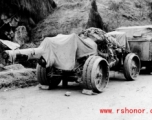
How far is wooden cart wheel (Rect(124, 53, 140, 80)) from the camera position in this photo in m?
7.93

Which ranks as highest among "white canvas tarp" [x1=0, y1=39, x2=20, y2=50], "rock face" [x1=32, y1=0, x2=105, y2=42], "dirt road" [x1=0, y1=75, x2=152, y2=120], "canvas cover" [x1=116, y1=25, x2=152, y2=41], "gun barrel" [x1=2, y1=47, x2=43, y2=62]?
"rock face" [x1=32, y1=0, x2=105, y2=42]

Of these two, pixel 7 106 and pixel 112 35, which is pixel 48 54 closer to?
pixel 7 106

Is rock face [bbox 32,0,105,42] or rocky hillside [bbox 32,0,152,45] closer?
rock face [bbox 32,0,105,42]

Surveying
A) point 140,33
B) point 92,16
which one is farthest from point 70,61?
point 92,16

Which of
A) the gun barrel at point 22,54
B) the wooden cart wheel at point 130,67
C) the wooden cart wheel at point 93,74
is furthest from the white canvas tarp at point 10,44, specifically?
the wooden cart wheel at point 130,67

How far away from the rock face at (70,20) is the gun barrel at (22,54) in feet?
15.2

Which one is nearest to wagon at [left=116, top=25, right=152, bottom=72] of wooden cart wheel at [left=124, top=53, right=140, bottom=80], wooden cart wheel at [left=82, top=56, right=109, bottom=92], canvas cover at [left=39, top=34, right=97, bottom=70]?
wooden cart wheel at [left=124, top=53, right=140, bottom=80]

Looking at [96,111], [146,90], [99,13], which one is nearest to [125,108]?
[96,111]

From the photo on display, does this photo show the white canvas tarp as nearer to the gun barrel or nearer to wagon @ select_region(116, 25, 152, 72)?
the gun barrel

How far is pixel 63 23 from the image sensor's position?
10.8 metres

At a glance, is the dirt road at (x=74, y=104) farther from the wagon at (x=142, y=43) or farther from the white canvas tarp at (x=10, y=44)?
the white canvas tarp at (x=10, y=44)

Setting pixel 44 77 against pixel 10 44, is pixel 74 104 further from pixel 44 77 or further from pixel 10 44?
pixel 10 44

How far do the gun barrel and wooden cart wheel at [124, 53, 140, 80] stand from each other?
10.4 ft

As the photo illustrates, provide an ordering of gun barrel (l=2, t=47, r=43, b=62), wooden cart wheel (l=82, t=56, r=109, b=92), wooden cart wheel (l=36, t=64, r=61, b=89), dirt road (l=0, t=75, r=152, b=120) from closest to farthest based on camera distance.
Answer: dirt road (l=0, t=75, r=152, b=120)
gun barrel (l=2, t=47, r=43, b=62)
wooden cart wheel (l=82, t=56, r=109, b=92)
wooden cart wheel (l=36, t=64, r=61, b=89)
